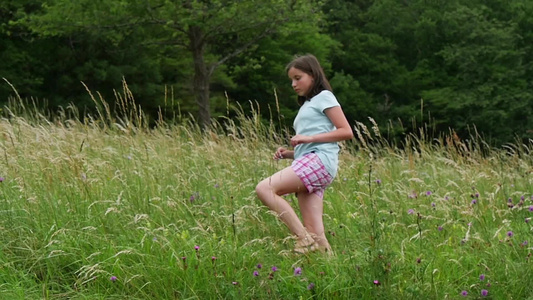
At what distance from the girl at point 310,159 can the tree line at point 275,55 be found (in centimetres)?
1252

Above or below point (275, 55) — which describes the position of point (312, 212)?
above

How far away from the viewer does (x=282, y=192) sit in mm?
3820

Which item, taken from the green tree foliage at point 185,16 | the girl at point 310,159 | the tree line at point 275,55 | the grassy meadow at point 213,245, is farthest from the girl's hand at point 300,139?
the green tree foliage at point 185,16

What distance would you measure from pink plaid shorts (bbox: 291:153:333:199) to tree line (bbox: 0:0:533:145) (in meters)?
12.7

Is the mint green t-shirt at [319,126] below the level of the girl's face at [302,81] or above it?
below

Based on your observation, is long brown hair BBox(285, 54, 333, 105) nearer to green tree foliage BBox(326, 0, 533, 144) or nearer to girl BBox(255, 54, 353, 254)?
girl BBox(255, 54, 353, 254)

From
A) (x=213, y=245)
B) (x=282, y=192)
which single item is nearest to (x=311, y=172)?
(x=282, y=192)

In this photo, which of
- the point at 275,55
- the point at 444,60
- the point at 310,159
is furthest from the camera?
the point at 444,60

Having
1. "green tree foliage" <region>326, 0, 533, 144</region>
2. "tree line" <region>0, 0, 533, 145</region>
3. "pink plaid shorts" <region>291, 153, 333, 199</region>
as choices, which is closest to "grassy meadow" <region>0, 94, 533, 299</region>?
"pink plaid shorts" <region>291, 153, 333, 199</region>

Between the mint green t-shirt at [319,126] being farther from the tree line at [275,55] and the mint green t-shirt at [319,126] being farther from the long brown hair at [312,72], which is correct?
the tree line at [275,55]

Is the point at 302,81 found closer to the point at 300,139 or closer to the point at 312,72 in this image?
the point at 312,72

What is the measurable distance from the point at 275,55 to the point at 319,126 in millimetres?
23329

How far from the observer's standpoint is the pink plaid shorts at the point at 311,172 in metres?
3.82

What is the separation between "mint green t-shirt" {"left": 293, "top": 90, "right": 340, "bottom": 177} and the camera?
153 inches
